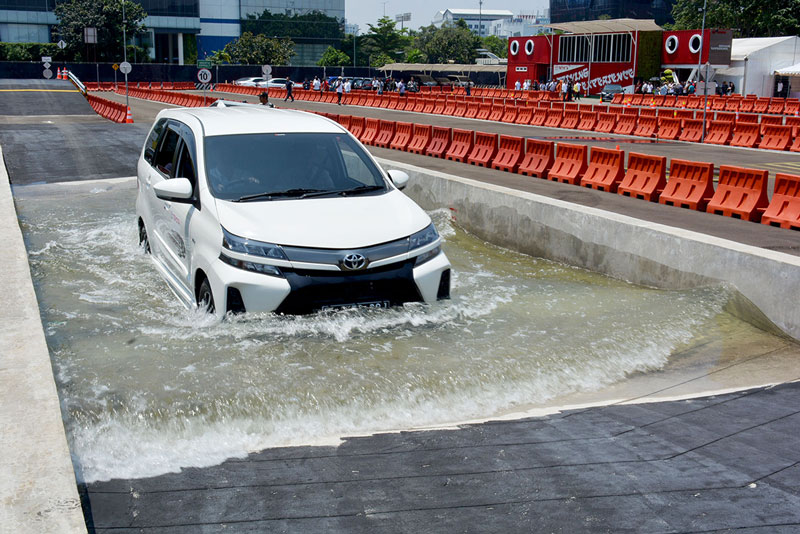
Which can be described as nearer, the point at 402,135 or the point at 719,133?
the point at 402,135

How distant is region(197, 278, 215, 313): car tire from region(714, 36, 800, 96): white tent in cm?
6207

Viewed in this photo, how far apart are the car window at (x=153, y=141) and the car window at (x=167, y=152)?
26 cm

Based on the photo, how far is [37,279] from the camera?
966 cm

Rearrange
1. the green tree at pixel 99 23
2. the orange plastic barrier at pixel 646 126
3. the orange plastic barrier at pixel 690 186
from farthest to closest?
the green tree at pixel 99 23
the orange plastic barrier at pixel 646 126
the orange plastic barrier at pixel 690 186

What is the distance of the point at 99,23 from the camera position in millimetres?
92312

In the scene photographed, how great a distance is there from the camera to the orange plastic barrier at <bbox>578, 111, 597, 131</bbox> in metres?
34.0

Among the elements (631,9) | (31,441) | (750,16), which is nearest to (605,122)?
(31,441)

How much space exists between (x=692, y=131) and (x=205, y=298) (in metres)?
26.0

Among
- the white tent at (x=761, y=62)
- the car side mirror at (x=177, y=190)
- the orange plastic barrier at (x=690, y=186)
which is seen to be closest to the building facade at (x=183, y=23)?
the white tent at (x=761, y=62)

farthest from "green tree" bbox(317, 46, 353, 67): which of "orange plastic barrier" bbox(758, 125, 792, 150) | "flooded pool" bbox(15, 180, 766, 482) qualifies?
"flooded pool" bbox(15, 180, 766, 482)

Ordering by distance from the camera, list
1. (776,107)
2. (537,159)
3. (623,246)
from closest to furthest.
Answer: (623,246)
(537,159)
(776,107)

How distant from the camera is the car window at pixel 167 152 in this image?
28.1ft

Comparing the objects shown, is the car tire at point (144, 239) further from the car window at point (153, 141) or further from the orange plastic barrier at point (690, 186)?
the orange plastic barrier at point (690, 186)

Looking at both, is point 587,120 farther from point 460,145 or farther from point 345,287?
point 345,287
